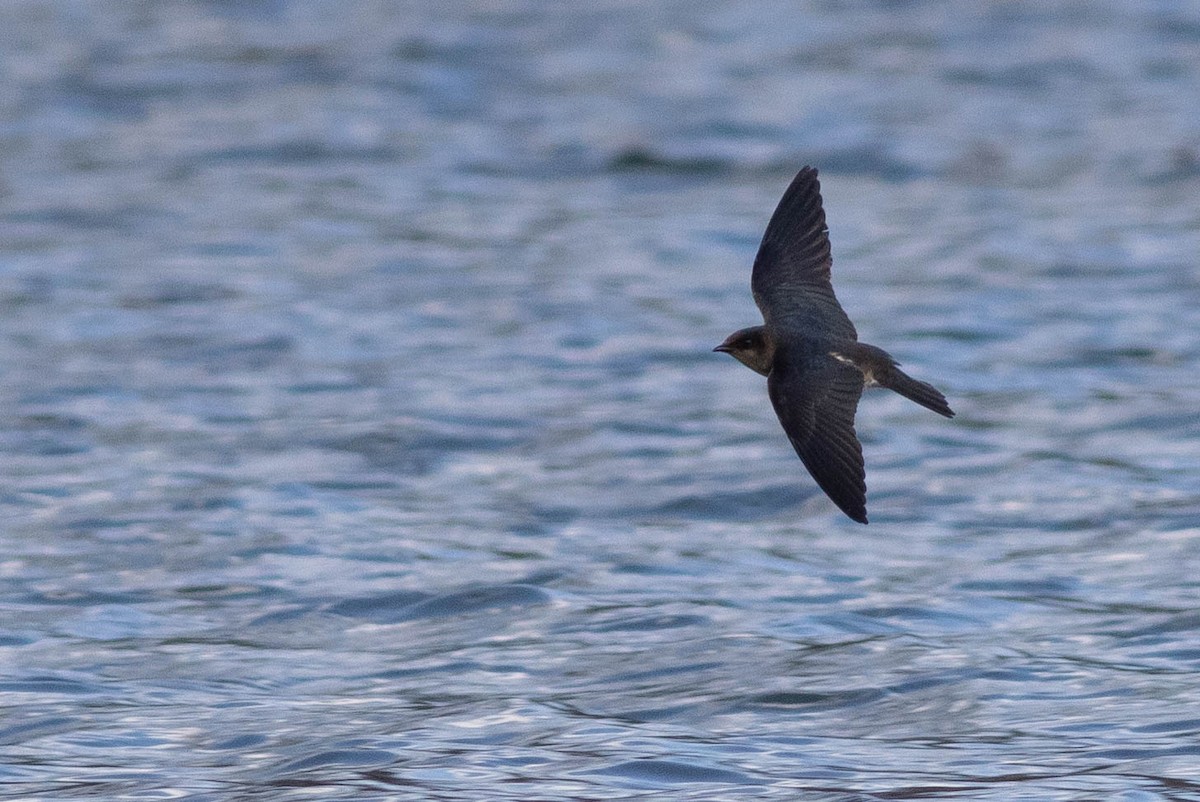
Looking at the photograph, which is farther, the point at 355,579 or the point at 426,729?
the point at 355,579

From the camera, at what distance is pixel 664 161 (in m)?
16.1

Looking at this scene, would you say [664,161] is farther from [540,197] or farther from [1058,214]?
[1058,214]

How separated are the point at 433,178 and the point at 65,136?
10.0ft

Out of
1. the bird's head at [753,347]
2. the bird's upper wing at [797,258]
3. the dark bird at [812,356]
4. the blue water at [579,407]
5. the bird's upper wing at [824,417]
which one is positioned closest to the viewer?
the bird's upper wing at [824,417]

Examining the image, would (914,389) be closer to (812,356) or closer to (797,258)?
(812,356)

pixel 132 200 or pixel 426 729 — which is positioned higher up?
pixel 132 200

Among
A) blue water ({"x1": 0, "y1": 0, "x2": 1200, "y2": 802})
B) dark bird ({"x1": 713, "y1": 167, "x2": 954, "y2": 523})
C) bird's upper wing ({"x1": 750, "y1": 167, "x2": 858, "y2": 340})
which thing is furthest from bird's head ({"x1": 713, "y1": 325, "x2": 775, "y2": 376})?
blue water ({"x1": 0, "y1": 0, "x2": 1200, "y2": 802})

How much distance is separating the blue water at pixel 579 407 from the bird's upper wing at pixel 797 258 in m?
1.30

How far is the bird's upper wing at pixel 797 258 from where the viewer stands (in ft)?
23.5

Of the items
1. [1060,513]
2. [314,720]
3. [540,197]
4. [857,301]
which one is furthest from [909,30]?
[314,720]

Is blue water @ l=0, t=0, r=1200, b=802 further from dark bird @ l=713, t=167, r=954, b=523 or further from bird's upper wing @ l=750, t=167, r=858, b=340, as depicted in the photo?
bird's upper wing @ l=750, t=167, r=858, b=340

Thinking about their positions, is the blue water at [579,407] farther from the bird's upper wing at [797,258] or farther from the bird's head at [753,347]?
the bird's upper wing at [797,258]

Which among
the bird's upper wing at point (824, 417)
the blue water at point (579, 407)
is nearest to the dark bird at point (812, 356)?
the bird's upper wing at point (824, 417)

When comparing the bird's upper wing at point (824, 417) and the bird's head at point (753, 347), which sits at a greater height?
the bird's head at point (753, 347)
